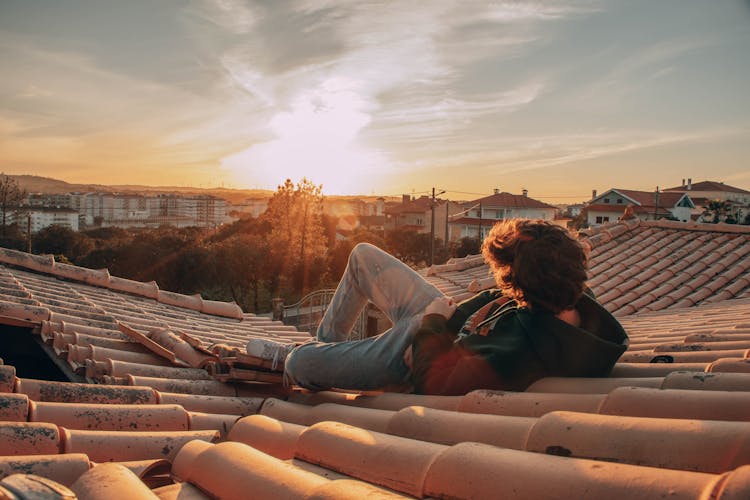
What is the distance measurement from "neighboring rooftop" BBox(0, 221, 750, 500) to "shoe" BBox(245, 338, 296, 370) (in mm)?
106

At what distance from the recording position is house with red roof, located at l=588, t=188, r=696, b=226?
51.5 metres

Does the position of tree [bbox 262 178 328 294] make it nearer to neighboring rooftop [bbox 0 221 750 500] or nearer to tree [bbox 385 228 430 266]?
tree [bbox 385 228 430 266]

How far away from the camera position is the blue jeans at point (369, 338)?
2.88m

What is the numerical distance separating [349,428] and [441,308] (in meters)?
1.05

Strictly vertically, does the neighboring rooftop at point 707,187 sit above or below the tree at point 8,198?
above

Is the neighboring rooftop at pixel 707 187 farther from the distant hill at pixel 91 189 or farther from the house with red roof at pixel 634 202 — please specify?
the distant hill at pixel 91 189

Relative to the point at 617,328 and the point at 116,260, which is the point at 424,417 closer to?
the point at 617,328

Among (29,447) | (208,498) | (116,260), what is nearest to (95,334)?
(29,447)

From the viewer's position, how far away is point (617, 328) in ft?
8.35

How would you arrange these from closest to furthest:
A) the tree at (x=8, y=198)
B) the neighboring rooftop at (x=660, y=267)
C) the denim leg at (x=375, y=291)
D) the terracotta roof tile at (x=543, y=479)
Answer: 1. the terracotta roof tile at (x=543, y=479)
2. the denim leg at (x=375, y=291)
3. the neighboring rooftop at (x=660, y=267)
4. the tree at (x=8, y=198)

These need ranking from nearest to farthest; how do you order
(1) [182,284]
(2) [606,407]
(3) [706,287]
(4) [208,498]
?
1. (4) [208,498]
2. (2) [606,407]
3. (3) [706,287]
4. (1) [182,284]

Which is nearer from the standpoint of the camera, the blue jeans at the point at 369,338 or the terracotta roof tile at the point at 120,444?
the terracotta roof tile at the point at 120,444

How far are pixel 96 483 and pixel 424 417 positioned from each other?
1.00m

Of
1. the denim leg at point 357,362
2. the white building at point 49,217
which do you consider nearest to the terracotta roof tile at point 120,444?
the denim leg at point 357,362
